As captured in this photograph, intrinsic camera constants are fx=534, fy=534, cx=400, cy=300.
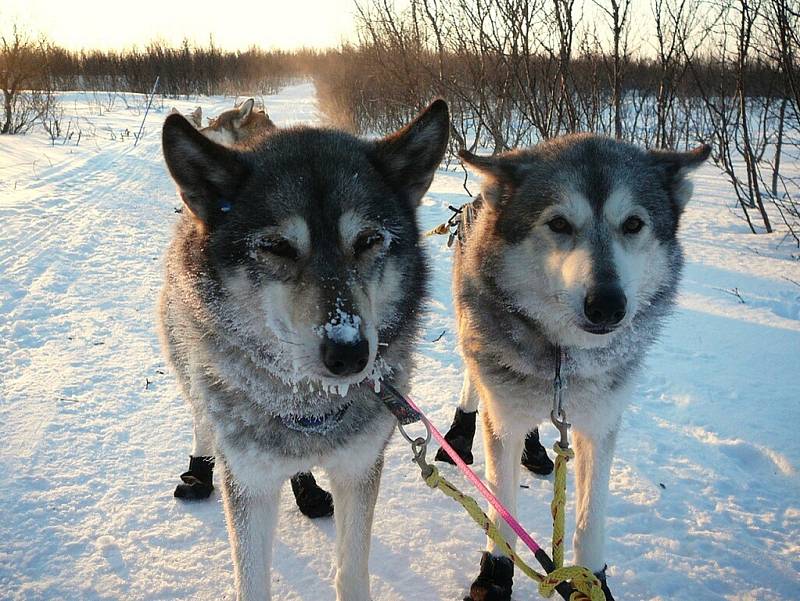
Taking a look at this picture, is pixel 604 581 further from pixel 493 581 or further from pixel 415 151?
pixel 415 151

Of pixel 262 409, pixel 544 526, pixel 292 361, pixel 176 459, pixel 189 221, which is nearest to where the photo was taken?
pixel 292 361

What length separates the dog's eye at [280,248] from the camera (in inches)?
70.6

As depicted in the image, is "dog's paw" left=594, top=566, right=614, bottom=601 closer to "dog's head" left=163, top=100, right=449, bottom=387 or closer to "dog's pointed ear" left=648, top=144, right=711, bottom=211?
"dog's head" left=163, top=100, right=449, bottom=387

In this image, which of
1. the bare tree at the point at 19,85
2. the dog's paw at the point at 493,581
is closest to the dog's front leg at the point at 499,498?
the dog's paw at the point at 493,581

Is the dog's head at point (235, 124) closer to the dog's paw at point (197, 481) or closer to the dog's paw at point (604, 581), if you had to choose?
the dog's paw at point (197, 481)

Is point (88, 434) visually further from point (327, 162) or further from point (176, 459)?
point (327, 162)

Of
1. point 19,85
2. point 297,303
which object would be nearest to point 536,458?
point 297,303

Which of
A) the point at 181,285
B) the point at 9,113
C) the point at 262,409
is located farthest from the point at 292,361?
the point at 9,113

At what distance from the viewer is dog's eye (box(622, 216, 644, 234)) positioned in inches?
90.7

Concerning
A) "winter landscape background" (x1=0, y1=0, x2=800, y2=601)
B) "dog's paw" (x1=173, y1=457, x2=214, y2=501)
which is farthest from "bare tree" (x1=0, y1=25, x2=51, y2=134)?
"dog's paw" (x1=173, y1=457, x2=214, y2=501)

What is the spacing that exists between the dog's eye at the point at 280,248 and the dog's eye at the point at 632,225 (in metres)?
1.42

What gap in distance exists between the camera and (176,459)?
10.1 feet

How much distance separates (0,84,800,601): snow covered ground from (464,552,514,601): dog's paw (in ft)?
0.35

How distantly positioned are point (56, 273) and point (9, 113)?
43.9 ft
